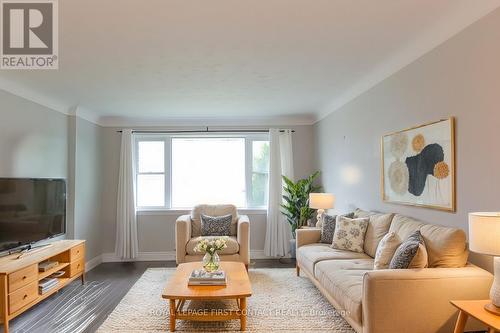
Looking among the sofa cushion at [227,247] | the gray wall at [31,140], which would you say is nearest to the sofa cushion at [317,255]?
the sofa cushion at [227,247]

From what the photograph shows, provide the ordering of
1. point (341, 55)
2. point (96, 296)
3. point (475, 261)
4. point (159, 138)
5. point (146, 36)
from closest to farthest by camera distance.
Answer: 1. point (475, 261)
2. point (146, 36)
3. point (341, 55)
4. point (96, 296)
5. point (159, 138)

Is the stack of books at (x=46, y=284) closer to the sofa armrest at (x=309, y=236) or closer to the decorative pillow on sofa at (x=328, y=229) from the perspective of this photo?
the sofa armrest at (x=309, y=236)

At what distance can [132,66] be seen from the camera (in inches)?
129

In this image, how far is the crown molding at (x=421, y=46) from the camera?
2297 mm

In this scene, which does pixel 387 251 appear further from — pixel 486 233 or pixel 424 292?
pixel 486 233

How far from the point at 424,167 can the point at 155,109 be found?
3890 mm

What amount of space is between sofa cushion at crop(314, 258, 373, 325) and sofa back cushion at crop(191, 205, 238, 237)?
2.06m

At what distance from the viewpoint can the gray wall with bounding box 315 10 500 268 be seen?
7.15 feet

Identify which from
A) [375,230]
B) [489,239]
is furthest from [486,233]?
[375,230]

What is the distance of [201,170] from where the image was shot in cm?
611

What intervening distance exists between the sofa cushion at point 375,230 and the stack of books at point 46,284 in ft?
11.0

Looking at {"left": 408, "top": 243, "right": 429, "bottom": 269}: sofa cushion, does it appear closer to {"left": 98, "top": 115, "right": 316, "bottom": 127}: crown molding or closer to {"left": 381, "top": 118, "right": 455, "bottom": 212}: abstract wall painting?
{"left": 381, "top": 118, "right": 455, "bottom": 212}: abstract wall painting

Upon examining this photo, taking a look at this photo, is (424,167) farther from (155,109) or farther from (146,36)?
(155,109)

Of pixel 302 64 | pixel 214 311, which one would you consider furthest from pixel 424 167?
pixel 214 311
